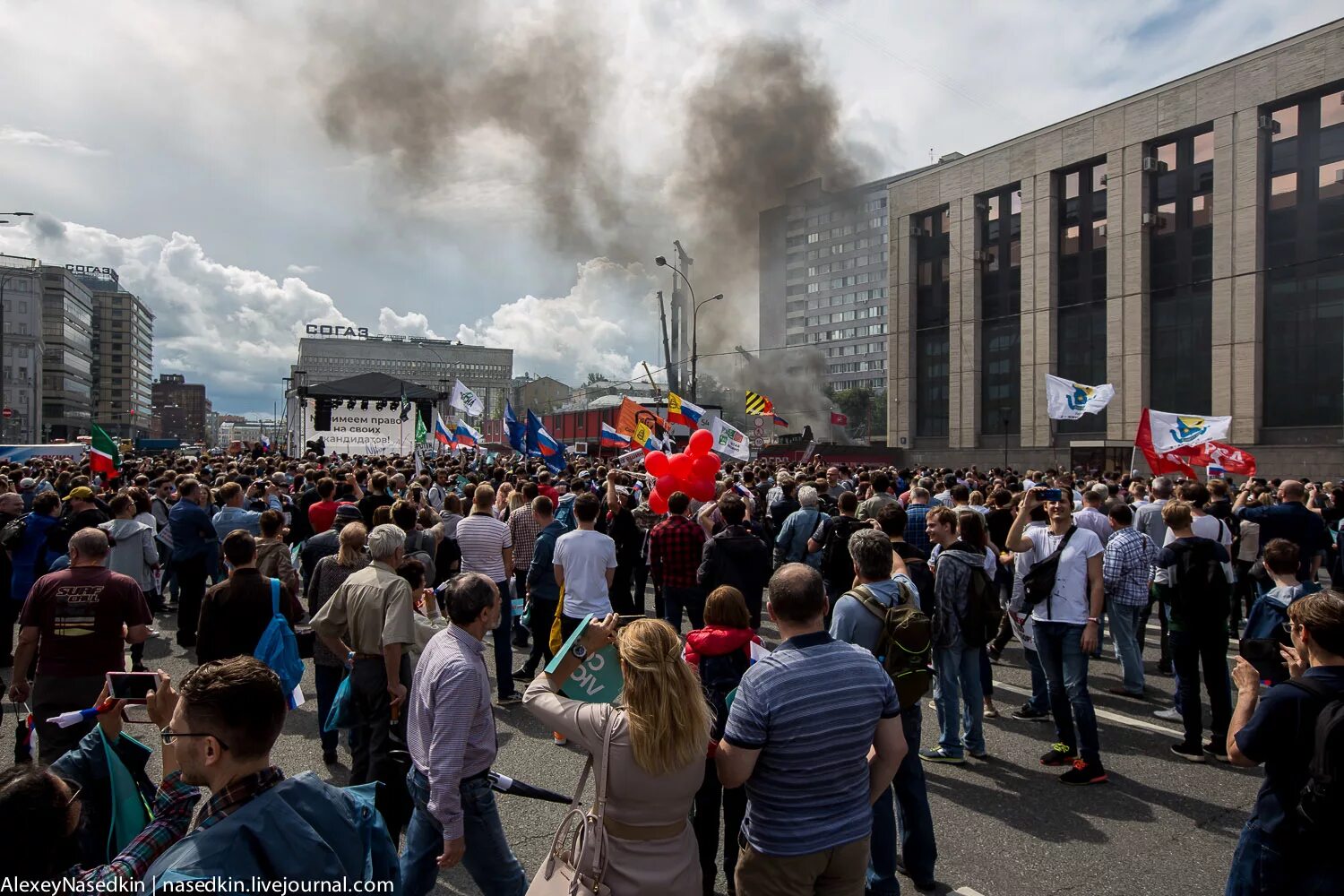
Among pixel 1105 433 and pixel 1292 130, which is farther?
pixel 1105 433

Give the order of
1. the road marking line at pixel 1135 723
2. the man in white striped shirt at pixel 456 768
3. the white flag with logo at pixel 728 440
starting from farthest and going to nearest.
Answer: the white flag with logo at pixel 728 440 < the road marking line at pixel 1135 723 < the man in white striped shirt at pixel 456 768

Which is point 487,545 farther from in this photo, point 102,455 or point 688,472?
point 102,455

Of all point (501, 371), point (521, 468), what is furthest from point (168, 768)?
point (501, 371)

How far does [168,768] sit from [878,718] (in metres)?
2.22

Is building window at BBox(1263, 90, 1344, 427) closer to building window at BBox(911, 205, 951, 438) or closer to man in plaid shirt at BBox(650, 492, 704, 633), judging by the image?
building window at BBox(911, 205, 951, 438)

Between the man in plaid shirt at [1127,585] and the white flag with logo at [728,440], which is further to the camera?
the white flag with logo at [728,440]

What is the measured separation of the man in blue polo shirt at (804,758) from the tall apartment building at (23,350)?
93.3m

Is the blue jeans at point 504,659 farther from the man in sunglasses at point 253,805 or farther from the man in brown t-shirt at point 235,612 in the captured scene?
the man in sunglasses at point 253,805

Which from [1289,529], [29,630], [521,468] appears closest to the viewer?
[29,630]

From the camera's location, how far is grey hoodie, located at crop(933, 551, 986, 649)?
539cm

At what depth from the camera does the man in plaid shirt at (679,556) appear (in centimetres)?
701

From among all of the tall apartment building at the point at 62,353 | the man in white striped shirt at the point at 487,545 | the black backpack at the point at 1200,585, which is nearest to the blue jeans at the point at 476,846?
the man in white striped shirt at the point at 487,545

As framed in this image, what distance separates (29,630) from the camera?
13.9 ft

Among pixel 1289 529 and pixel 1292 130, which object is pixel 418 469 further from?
pixel 1292 130
